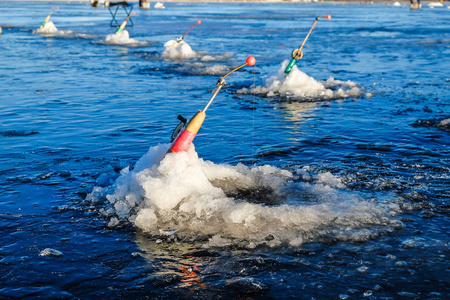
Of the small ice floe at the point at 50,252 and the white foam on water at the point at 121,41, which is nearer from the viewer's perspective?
the small ice floe at the point at 50,252

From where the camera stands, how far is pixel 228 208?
596 centimetres

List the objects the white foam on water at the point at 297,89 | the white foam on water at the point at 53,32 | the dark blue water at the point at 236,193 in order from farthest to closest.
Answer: the white foam on water at the point at 53,32 < the white foam on water at the point at 297,89 < the dark blue water at the point at 236,193

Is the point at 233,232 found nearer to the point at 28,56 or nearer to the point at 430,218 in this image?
the point at 430,218

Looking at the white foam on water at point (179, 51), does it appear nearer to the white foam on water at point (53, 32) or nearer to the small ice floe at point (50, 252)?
the white foam on water at point (53, 32)

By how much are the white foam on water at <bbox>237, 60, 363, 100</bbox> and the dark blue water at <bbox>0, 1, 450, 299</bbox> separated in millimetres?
263

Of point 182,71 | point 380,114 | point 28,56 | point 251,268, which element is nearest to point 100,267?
point 251,268

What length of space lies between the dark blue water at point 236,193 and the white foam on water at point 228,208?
25mm

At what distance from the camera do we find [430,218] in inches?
235

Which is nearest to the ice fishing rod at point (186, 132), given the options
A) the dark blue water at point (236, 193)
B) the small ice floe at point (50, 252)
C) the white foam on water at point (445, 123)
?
the dark blue water at point (236, 193)

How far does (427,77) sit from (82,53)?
567 inches

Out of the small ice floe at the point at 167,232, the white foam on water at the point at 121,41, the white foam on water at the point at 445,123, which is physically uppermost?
the white foam on water at the point at 121,41

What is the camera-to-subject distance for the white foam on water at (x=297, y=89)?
13.5 m

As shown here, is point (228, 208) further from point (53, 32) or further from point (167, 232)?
point (53, 32)

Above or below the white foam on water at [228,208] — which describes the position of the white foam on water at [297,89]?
above
